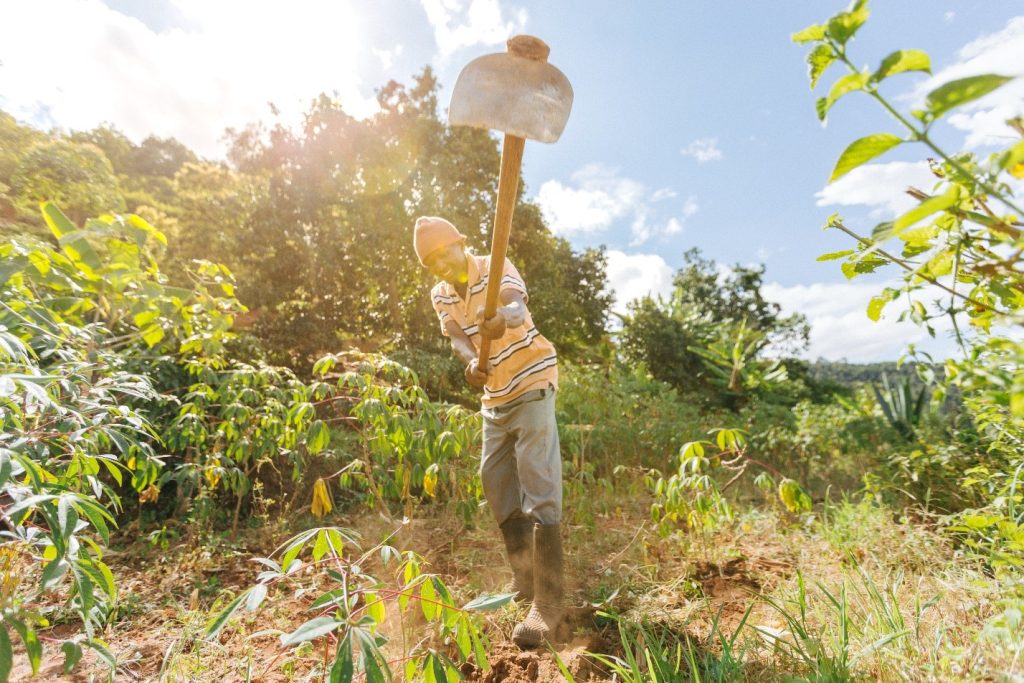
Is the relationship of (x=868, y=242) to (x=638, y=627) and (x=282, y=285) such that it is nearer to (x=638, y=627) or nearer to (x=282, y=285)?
(x=638, y=627)

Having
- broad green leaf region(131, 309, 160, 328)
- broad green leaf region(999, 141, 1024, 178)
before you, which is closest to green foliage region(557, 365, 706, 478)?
broad green leaf region(131, 309, 160, 328)

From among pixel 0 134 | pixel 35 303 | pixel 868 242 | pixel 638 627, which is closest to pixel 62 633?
pixel 35 303

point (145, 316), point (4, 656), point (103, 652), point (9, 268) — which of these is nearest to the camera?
point (4, 656)

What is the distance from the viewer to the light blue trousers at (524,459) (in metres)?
2.12

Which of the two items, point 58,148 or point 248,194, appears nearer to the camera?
point 58,148

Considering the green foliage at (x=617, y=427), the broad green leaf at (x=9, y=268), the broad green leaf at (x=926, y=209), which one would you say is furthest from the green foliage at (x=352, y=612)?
the green foliage at (x=617, y=427)

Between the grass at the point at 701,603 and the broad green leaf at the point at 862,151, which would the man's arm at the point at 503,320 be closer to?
the grass at the point at 701,603

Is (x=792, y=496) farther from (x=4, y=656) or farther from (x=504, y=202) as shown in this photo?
(x=4, y=656)

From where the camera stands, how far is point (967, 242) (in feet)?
2.93

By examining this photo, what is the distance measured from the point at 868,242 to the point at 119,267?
3.11m

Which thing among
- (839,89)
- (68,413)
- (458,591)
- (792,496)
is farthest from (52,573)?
(792,496)

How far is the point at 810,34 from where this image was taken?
0.67m

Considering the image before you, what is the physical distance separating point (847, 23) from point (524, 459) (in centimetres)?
181

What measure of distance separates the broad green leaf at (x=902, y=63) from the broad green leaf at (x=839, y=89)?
2cm
